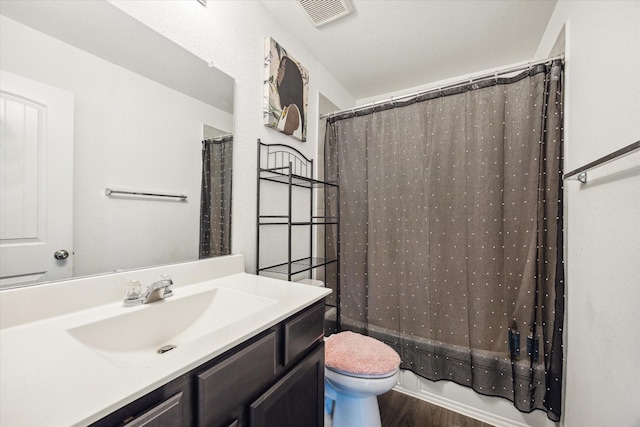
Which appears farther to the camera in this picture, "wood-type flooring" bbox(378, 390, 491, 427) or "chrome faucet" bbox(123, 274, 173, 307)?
"wood-type flooring" bbox(378, 390, 491, 427)

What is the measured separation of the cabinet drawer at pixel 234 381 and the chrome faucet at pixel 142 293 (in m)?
0.42

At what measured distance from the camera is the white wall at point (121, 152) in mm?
743

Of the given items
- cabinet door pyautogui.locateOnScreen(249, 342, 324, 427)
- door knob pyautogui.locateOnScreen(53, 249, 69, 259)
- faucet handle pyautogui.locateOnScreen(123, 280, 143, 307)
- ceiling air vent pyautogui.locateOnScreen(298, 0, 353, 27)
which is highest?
ceiling air vent pyautogui.locateOnScreen(298, 0, 353, 27)

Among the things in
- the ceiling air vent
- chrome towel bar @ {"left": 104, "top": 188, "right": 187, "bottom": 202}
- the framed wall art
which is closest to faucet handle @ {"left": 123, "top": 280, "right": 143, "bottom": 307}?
chrome towel bar @ {"left": 104, "top": 188, "right": 187, "bottom": 202}

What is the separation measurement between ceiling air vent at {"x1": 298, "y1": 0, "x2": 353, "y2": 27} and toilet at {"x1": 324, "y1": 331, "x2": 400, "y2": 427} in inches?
73.2

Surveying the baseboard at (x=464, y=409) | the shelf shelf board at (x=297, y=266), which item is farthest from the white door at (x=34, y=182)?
the baseboard at (x=464, y=409)

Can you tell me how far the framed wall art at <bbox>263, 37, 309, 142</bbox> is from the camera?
4.77ft

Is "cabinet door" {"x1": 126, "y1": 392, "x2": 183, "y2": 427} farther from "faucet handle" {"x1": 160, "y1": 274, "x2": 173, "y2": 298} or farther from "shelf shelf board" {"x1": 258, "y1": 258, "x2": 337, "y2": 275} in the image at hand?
"shelf shelf board" {"x1": 258, "y1": 258, "x2": 337, "y2": 275}

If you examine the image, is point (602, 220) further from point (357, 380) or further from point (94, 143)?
point (94, 143)

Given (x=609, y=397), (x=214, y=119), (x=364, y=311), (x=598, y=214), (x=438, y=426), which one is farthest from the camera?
(x=364, y=311)

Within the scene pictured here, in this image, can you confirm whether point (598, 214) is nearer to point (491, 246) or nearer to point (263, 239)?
point (491, 246)

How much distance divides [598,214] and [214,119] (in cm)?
160

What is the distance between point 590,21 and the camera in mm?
983

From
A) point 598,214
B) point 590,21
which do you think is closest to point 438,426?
point 598,214
